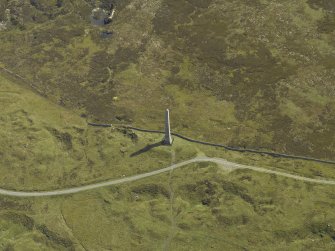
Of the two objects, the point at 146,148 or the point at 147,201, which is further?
the point at 146,148

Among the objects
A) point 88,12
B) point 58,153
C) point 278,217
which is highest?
point 88,12

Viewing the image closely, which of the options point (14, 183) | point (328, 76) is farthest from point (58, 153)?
point (328, 76)

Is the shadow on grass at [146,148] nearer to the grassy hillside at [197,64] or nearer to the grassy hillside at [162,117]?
the grassy hillside at [162,117]

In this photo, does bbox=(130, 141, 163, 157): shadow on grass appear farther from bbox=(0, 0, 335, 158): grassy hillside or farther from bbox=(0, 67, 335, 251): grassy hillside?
bbox=(0, 0, 335, 158): grassy hillside

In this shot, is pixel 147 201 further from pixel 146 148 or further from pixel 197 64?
pixel 197 64

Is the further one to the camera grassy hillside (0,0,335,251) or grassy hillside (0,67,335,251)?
grassy hillside (0,0,335,251)

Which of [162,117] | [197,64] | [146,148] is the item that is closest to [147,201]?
[146,148]

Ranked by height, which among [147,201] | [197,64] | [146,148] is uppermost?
[197,64]

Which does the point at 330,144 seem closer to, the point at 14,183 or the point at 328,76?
the point at 328,76

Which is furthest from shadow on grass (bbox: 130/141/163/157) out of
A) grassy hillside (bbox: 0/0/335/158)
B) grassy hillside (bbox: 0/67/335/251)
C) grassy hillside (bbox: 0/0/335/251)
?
grassy hillside (bbox: 0/0/335/158)

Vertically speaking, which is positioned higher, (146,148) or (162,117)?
(162,117)

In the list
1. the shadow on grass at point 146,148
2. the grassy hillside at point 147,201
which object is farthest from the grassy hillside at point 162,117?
the shadow on grass at point 146,148
